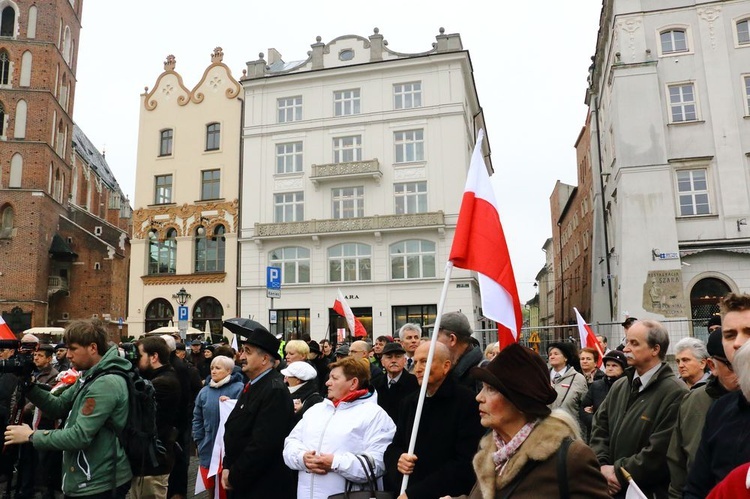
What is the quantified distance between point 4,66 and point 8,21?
147 inches

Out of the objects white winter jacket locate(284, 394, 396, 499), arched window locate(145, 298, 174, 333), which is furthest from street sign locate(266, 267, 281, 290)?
arched window locate(145, 298, 174, 333)

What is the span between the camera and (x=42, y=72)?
133ft

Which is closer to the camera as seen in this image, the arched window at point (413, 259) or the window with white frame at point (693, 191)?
the window with white frame at point (693, 191)

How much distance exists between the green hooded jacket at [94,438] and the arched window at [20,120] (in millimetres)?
43916

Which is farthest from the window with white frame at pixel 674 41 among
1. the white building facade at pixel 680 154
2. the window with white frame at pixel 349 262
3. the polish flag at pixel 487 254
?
the polish flag at pixel 487 254

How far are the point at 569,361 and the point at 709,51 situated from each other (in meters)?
20.3

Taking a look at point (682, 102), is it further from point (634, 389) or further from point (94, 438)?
point (94, 438)

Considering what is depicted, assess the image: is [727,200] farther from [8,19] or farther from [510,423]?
[8,19]

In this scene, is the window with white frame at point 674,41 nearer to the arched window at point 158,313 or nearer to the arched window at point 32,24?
the arched window at point 158,313

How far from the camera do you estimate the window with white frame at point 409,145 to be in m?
32.6

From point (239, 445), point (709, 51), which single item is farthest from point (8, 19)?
point (239, 445)

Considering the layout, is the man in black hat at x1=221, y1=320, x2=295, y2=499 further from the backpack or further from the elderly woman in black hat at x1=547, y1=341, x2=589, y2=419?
the elderly woman in black hat at x1=547, y1=341, x2=589, y2=419

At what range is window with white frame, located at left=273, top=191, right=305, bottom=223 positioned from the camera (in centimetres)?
3353

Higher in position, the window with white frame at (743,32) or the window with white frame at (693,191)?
the window with white frame at (743,32)
